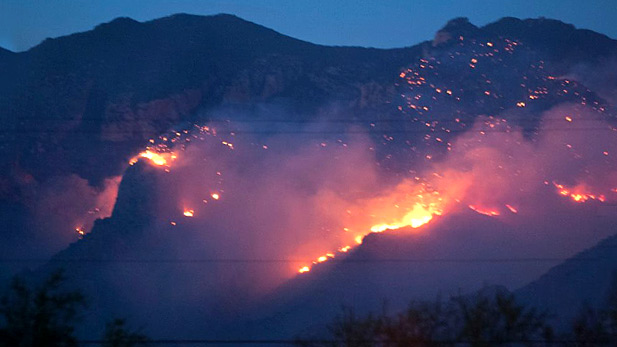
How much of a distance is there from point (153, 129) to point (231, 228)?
7.88 metres

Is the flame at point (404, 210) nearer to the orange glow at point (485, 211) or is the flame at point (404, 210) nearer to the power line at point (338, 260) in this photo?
the power line at point (338, 260)

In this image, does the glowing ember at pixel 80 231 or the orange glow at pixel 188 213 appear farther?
the glowing ember at pixel 80 231

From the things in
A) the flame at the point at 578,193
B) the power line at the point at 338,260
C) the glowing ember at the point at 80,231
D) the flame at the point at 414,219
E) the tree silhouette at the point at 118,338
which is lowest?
the tree silhouette at the point at 118,338

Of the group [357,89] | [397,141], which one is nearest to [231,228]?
[397,141]

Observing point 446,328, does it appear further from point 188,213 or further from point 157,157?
point 157,157

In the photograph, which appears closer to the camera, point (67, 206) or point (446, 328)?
point (446, 328)

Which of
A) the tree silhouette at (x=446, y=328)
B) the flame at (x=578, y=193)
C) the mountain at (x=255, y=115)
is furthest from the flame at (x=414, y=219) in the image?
the tree silhouette at (x=446, y=328)

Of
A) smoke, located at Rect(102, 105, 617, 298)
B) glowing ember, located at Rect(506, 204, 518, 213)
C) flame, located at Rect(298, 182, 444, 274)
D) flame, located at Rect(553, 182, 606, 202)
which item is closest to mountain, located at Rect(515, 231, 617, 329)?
smoke, located at Rect(102, 105, 617, 298)

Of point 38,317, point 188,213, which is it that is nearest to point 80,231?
point 188,213

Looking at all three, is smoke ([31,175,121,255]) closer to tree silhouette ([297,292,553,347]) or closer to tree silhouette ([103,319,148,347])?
tree silhouette ([103,319,148,347])

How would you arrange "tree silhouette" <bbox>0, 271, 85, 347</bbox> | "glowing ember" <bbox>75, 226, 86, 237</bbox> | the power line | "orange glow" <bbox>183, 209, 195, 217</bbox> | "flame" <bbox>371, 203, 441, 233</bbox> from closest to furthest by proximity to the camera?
"tree silhouette" <bbox>0, 271, 85, 347</bbox>
the power line
"flame" <bbox>371, 203, 441, 233</bbox>
"orange glow" <bbox>183, 209, 195, 217</bbox>
"glowing ember" <bbox>75, 226, 86, 237</bbox>

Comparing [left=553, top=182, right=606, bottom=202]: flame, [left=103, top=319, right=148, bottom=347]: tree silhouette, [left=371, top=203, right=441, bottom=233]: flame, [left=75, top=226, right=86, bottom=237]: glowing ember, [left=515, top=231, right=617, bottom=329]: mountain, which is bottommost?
[left=103, top=319, right=148, bottom=347]: tree silhouette

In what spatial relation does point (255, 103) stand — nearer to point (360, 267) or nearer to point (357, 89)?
point (357, 89)

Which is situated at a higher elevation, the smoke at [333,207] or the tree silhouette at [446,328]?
the smoke at [333,207]
